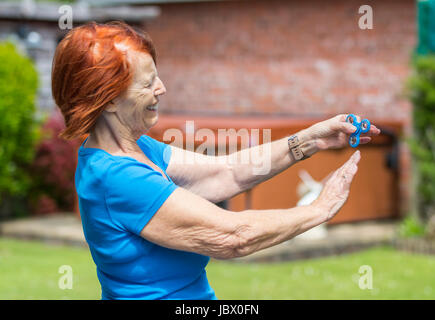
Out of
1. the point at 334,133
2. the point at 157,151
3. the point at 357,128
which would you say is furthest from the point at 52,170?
the point at 357,128

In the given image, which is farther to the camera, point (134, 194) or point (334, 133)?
point (334, 133)

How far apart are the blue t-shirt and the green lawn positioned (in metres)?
4.17

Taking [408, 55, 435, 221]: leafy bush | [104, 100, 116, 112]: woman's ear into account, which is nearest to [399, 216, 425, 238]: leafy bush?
[408, 55, 435, 221]: leafy bush

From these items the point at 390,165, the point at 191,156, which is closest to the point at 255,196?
the point at 390,165

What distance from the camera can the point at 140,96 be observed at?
2.35m

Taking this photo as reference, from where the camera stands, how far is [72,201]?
11.8 metres

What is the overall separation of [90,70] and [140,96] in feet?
0.63

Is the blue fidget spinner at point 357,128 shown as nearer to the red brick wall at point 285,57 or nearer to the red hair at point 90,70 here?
the red hair at point 90,70

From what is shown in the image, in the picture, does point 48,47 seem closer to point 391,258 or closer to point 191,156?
point 391,258

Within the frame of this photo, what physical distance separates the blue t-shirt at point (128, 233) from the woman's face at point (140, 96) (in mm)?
152

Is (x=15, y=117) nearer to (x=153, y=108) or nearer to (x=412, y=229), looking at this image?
(x=412, y=229)
